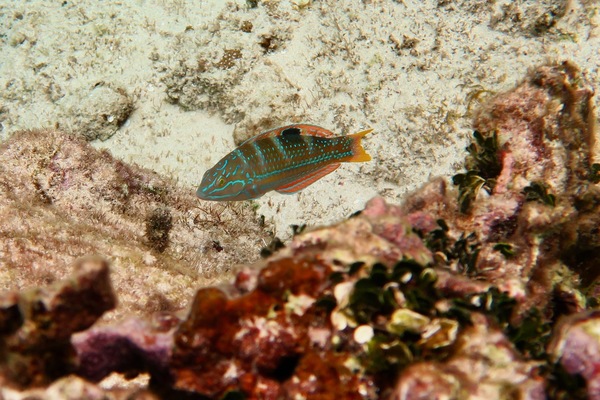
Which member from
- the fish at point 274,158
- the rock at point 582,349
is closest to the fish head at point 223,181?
the fish at point 274,158

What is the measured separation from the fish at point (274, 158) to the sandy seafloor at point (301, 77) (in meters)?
2.03

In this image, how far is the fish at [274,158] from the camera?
449 centimetres

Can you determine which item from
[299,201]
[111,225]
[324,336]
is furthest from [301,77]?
[324,336]

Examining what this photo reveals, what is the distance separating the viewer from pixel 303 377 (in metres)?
2.05

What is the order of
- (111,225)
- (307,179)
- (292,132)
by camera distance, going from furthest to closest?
(111,225), (307,179), (292,132)

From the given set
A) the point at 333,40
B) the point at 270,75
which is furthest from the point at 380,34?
the point at 270,75

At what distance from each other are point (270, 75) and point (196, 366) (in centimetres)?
577

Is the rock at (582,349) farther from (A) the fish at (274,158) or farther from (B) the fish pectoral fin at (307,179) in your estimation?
(B) the fish pectoral fin at (307,179)

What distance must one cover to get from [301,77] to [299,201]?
2199 mm

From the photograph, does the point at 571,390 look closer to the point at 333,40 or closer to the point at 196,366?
the point at 196,366

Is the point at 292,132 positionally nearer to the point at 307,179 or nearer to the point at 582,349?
the point at 307,179

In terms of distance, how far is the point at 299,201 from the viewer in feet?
22.1

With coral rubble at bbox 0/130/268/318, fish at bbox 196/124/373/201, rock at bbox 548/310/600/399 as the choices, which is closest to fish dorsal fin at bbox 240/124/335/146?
fish at bbox 196/124/373/201

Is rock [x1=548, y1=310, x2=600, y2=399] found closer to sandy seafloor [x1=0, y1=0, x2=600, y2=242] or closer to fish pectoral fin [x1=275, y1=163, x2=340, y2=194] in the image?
fish pectoral fin [x1=275, y1=163, x2=340, y2=194]
